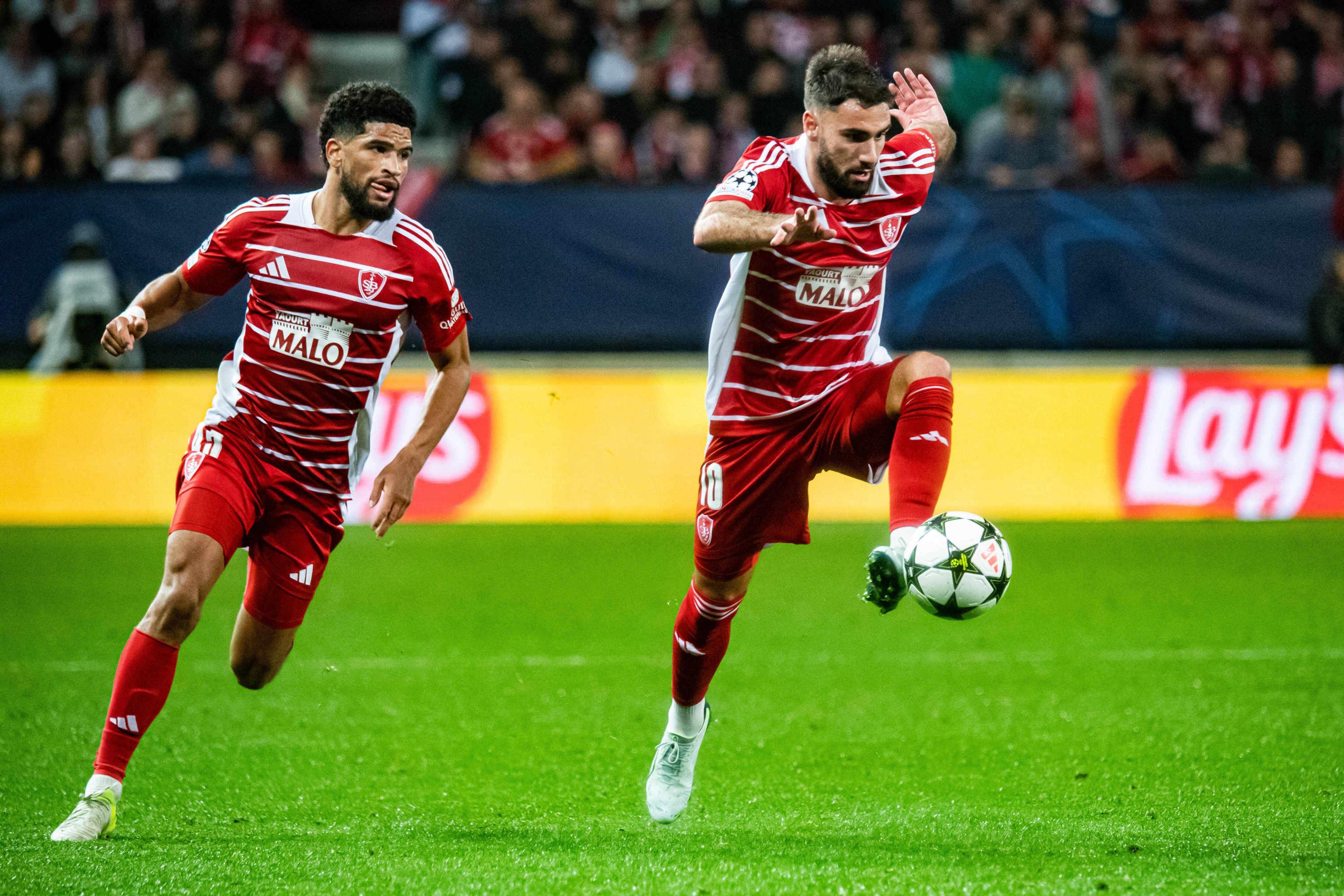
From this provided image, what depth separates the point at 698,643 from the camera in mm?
5145

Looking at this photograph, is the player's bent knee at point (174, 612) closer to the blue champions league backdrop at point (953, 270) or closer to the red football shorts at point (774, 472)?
the red football shorts at point (774, 472)

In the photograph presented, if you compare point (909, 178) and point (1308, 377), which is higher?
point (909, 178)

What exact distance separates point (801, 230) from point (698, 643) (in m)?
1.60

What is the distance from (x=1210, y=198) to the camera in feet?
A: 41.0

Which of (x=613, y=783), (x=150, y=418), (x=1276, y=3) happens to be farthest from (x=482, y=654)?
(x=1276, y=3)

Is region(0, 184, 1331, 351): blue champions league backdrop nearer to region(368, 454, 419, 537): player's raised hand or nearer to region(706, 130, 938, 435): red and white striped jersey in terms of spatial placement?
region(706, 130, 938, 435): red and white striped jersey

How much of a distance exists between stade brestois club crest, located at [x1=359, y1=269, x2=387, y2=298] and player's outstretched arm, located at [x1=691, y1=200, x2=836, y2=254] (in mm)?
1070

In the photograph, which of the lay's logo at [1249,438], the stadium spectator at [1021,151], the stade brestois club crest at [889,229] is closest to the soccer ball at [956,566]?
the stade brestois club crest at [889,229]

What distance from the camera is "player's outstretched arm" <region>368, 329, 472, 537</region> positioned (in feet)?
15.5

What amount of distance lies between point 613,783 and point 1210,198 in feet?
29.5

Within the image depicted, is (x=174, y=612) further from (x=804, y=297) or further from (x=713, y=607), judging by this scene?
(x=804, y=297)

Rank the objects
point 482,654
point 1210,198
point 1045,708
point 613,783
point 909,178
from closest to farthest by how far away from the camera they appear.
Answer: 1. point 909,178
2. point 613,783
3. point 1045,708
4. point 482,654
5. point 1210,198

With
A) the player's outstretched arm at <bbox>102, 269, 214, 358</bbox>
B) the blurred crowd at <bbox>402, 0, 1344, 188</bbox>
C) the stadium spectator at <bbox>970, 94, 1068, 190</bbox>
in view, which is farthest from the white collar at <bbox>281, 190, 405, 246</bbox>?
the stadium spectator at <bbox>970, 94, 1068, 190</bbox>

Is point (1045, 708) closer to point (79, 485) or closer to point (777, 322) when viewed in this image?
point (777, 322)
